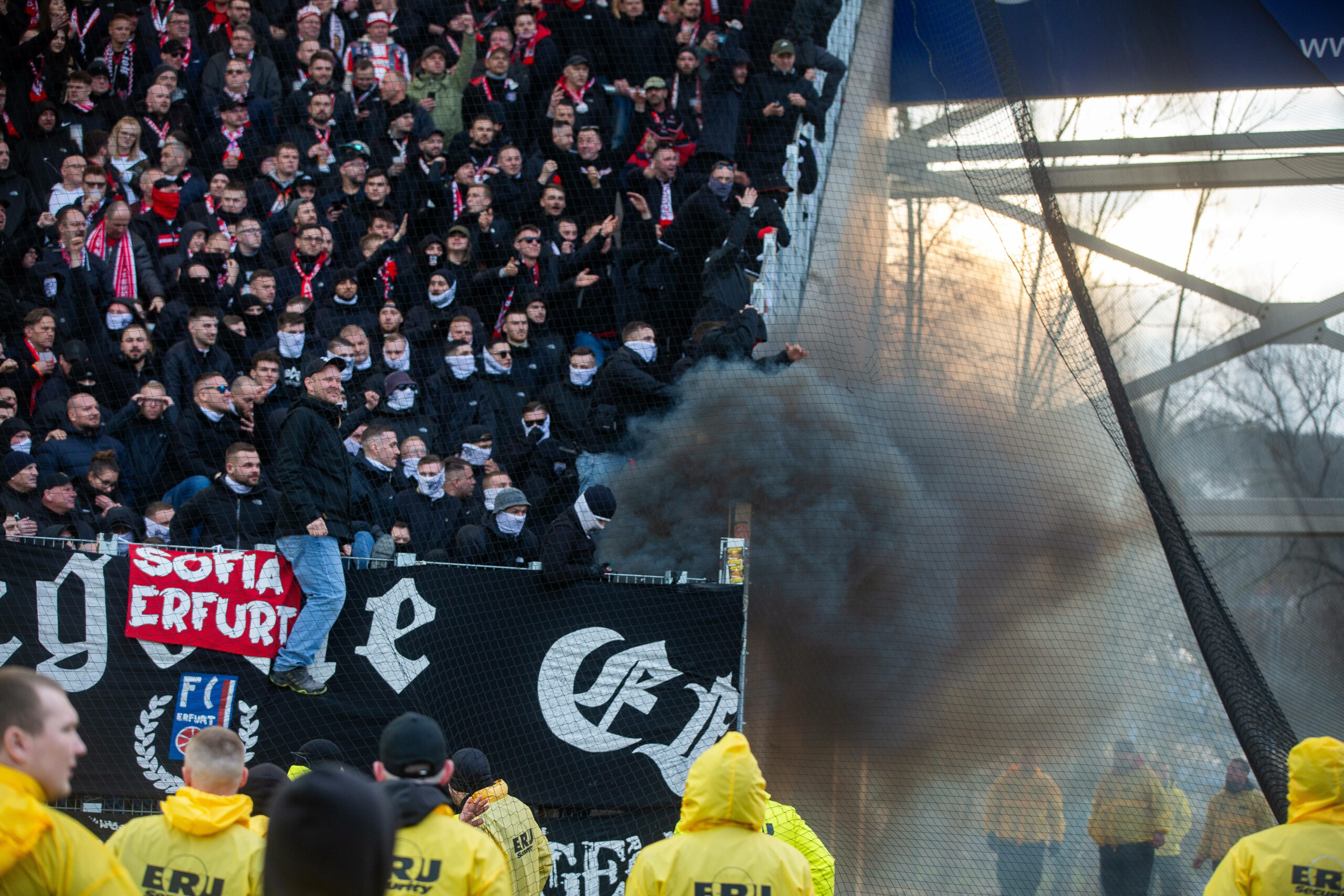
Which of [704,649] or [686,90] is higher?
[686,90]

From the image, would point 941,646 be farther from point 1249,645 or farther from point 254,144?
point 254,144

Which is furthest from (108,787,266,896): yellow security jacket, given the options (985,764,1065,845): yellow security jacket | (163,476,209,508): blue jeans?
(985,764,1065,845): yellow security jacket

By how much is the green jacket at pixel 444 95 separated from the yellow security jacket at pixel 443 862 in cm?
778

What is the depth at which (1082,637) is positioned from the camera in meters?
7.23

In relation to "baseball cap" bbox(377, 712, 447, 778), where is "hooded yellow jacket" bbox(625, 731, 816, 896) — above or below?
below

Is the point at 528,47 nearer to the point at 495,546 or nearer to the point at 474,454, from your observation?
the point at 474,454

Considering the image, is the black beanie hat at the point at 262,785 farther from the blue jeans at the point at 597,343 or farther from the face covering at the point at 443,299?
the face covering at the point at 443,299

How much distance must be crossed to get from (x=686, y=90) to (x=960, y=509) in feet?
14.6

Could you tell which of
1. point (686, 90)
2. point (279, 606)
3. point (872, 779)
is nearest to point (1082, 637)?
point (872, 779)

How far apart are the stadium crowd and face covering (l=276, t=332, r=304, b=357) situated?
2 cm

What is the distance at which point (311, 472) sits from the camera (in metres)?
5.62

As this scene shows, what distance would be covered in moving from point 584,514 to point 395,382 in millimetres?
2487

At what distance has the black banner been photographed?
17.9 feet

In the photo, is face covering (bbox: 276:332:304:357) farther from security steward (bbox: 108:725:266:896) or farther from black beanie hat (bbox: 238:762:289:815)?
security steward (bbox: 108:725:266:896)
